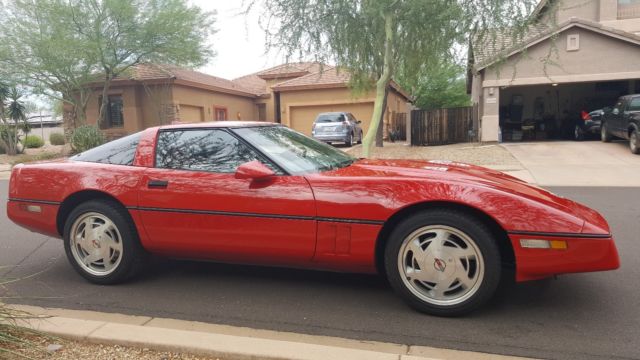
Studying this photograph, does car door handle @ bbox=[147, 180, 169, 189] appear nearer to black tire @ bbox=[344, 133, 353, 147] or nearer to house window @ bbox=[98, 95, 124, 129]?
black tire @ bbox=[344, 133, 353, 147]

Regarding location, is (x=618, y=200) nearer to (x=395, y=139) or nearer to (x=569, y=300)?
(x=569, y=300)

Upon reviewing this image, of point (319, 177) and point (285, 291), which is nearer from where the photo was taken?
point (319, 177)

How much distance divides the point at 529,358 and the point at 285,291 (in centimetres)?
188

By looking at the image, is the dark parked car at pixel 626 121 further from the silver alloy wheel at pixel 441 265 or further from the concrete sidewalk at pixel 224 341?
the concrete sidewalk at pixel 224 341

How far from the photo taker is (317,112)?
80.7ft

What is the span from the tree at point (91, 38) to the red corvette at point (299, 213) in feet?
52.9

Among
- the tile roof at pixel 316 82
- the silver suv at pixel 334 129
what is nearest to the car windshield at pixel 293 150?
the silver suv at pixel 334 129

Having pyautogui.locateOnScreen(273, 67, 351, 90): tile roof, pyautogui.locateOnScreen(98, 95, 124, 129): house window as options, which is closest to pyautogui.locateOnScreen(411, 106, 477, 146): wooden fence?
pyautogui.locateOnScreen(273, 67, 351, 90): tile roof

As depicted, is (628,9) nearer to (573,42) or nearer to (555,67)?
(573,42)

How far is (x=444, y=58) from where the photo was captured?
11758mm

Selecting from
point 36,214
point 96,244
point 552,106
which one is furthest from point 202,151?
point 552,106

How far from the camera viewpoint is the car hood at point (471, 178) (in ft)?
10.5

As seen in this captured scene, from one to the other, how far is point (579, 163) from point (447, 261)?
11.4 metres

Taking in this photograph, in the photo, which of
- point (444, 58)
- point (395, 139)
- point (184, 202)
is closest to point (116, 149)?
point (184, 202)
